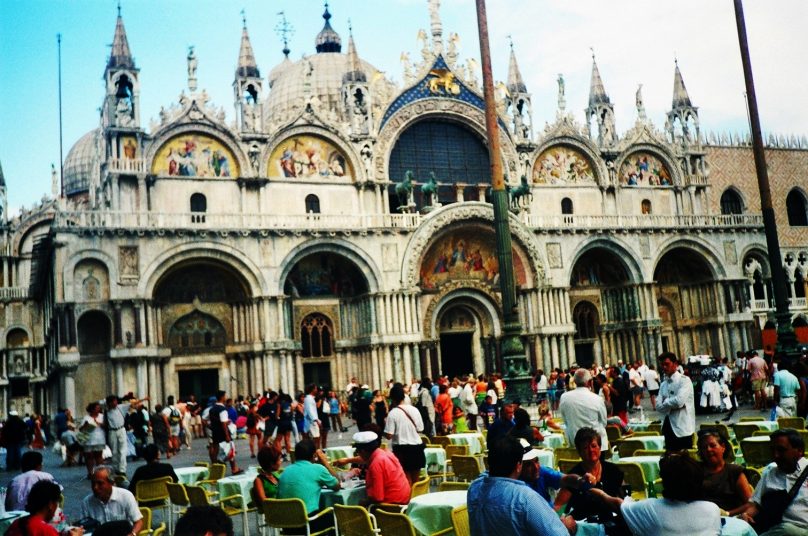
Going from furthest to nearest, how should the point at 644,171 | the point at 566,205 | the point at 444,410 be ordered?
1. the point at 644,171
2. the point at 566,205
3. the point at 444,410

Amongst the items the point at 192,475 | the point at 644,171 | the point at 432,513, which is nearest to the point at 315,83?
the point at 644,171

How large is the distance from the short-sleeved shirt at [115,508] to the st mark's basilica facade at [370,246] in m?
23.1

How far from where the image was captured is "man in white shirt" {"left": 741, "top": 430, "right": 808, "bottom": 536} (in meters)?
7.06

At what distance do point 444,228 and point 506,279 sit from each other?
58.5ft

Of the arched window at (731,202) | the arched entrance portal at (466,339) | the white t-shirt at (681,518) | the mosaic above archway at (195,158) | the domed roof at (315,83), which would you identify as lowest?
the white t-shirt at (681,518)

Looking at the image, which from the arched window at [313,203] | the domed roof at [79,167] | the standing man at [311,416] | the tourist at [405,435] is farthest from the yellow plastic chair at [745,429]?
the domed roof at [79,167]

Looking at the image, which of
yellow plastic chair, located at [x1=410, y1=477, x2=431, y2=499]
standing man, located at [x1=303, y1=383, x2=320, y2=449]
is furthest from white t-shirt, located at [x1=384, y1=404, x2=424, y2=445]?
standing man, located at [x1=303, y1=383, x2=320, y2=449]

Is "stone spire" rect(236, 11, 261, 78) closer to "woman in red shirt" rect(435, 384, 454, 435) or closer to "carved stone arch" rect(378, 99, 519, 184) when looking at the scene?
"carved stone arch" rect(378, 99, 519, 184)

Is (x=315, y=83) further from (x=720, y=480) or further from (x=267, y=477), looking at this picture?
(x=720, y=480)

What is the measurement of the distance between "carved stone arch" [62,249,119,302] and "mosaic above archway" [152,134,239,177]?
4.63 meters

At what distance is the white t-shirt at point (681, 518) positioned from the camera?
5641 mm

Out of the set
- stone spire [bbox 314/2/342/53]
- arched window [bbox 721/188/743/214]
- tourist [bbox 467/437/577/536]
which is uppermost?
stone spire [bbox 314/2/342/53]

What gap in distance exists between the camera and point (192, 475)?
1305cm

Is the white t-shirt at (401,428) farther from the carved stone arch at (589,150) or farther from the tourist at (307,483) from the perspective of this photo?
the carved stone arch at (589,150)
